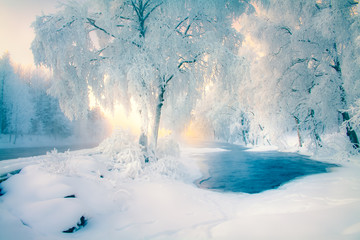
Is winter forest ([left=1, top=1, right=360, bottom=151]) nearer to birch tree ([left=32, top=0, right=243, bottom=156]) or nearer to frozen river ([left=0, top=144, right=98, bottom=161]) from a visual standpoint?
birch tree ([left=32, top=0, right=243, bottom=156])

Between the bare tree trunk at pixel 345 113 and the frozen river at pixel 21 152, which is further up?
the bare tree trunk at pixel 345 113

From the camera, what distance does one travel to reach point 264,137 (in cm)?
2259

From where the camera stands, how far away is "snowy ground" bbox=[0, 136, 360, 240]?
221cm

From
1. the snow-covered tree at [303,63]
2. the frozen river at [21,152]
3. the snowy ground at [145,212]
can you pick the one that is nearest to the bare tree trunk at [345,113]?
the snow-covered tree at [303,63]

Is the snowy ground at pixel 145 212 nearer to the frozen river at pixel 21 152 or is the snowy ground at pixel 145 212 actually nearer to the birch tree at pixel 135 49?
the birch tree at pixel 135 49

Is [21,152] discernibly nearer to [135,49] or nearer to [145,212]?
[135,49]

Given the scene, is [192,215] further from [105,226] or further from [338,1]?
[338,1]

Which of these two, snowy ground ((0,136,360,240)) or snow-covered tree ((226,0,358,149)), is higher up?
snow-covered tree ((226,0,358,149))

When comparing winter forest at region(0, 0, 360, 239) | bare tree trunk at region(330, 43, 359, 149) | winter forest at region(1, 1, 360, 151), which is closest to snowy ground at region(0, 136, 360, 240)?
winter forest at region(0, 0, 360, 239)

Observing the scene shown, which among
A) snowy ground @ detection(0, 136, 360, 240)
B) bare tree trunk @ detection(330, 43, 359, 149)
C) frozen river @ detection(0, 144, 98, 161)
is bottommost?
frozen river @ detection(0, 144, 98, 161)

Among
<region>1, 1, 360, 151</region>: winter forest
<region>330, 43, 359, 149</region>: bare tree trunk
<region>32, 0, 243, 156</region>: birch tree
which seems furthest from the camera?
<region>330, 43, 359, 149</region>: bare tree trunk

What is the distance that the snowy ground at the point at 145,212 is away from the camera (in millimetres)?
2208

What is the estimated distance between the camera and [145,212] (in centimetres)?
344

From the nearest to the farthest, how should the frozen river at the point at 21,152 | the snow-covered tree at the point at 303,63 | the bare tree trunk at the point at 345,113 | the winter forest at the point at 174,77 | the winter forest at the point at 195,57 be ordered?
the winter forest at the point at 174,77, the winter forest at the point at 195,57, the snow-covered tree at the point at 303,63, the bare tree trunk at the point at 345,113, the frozen river at the point at 21,152
